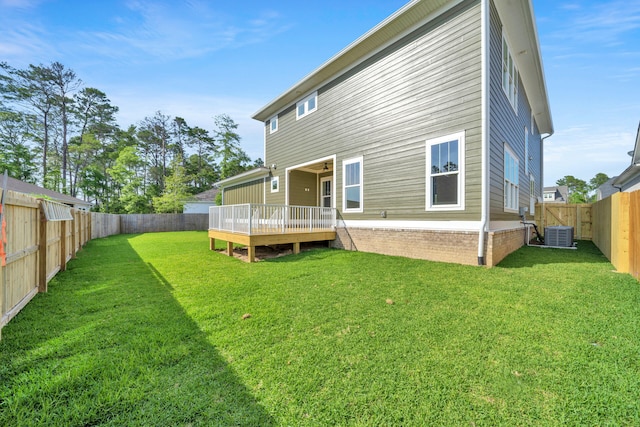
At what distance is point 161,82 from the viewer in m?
10.4

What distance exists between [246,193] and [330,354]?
13044 millimetres

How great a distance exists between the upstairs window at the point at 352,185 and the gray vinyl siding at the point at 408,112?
0.20 metres

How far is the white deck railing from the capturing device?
7530 millimetres

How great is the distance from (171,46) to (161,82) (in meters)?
2.59

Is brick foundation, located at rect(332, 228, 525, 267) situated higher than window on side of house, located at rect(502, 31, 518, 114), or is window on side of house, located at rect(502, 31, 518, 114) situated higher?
window on side of house, located at rect(502, 31, 518, 114)

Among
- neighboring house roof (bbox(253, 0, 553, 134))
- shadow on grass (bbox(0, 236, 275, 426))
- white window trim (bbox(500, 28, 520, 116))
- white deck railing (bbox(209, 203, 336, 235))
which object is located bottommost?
shadow on grass (bbox(0, 236, 275, 426))

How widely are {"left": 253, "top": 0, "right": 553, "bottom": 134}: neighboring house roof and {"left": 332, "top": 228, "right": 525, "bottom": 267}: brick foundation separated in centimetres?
559

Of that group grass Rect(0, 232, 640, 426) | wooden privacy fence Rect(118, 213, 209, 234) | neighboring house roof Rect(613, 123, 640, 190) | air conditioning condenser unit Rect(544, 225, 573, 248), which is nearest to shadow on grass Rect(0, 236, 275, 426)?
grass Rect(0, 232, 640, 426)

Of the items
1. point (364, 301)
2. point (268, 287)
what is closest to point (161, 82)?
point (268, 287)

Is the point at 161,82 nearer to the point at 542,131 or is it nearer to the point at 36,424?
the point at 36,424

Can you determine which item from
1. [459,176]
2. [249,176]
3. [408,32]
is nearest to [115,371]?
[459,176]

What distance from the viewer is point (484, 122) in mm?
5609

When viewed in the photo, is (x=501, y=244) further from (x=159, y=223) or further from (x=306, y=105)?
(x=159, y=223)

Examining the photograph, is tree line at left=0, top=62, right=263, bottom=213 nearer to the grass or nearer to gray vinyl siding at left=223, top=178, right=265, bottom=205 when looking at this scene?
gray vinyl siding at left=223, top=178, right=265, bottom=205
